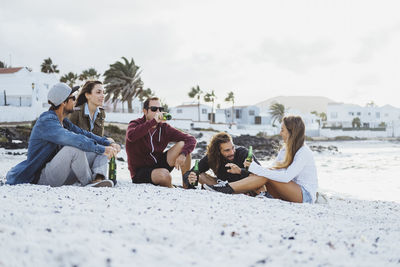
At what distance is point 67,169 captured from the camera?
14.5 ft

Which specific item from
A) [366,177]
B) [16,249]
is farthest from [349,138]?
[16,249]

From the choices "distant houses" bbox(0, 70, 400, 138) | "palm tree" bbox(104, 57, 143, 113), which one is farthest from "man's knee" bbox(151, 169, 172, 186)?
"palm tree" bbox(104, 57, 143, 113)

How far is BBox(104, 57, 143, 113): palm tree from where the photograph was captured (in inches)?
1569

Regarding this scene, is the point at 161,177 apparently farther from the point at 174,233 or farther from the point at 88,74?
the point at 88,74

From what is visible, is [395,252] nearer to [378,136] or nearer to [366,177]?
[366,177]

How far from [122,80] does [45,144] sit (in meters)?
36.7

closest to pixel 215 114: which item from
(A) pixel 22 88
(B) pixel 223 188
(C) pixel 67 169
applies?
(A) pixel 22 88

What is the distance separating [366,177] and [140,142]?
1043 centimetres

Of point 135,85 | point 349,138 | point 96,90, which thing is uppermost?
point 135,85

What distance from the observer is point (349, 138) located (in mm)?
51344

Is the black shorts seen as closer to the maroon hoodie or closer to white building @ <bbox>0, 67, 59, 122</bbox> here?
the maroon hoodie

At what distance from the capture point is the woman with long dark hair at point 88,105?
17.8ft

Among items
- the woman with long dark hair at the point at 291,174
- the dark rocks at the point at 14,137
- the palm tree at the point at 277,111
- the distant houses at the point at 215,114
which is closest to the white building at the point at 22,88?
the distant houses at the point at 215,114

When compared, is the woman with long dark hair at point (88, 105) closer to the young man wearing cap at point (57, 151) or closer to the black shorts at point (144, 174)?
the young man wearing cap at point (57, 151)
